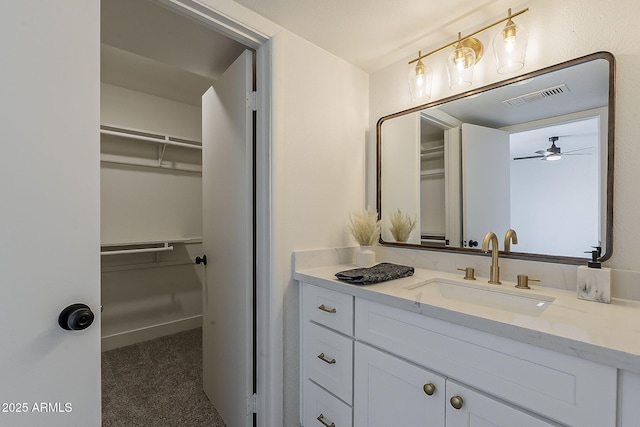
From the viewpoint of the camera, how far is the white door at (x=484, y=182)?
4.45 feet

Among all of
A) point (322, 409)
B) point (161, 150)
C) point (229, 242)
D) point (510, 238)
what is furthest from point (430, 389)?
point (161, 150)

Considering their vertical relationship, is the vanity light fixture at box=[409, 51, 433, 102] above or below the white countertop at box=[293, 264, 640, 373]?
above

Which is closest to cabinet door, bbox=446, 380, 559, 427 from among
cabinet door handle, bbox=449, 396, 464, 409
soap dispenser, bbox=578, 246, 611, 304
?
cabinet door handle, bbox=449, 396, 464, 409

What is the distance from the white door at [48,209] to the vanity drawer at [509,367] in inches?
39.7

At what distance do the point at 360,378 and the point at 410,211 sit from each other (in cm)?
93

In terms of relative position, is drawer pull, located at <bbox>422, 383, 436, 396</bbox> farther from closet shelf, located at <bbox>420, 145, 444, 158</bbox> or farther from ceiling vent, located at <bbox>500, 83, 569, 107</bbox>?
ceiling vent, located at <bbox>500, 83, 569, 107</bbox>

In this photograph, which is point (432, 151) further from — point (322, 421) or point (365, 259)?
point (322, 421)

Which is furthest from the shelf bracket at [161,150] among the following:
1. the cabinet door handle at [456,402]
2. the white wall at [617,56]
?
the cabinet door handle at [456,402]

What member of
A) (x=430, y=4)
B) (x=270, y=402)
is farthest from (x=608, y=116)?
(x=270, y=402)

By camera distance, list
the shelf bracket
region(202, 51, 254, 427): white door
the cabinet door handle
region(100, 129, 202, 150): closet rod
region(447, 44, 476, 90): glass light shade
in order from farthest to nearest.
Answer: the shelf bracket < region(100, 129, 202, 150): closet rod < region(202, 51, 254, 427): white door < region(447, 44, 476, 90): glass light shade < the cabinet door handle

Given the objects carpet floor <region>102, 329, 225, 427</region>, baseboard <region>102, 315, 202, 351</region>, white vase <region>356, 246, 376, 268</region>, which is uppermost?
white vase <region>356, 246, 376, 268</region>

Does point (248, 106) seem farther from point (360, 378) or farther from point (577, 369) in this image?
point (577, 369)

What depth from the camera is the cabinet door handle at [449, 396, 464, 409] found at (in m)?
0.89

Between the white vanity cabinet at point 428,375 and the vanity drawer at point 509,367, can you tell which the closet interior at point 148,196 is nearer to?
the white vanity cabinet at point 428,375
